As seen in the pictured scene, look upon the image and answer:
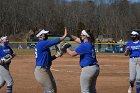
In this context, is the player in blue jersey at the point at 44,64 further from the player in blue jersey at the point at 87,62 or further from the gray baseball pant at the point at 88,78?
the gray baseball pant at the point at 88,78

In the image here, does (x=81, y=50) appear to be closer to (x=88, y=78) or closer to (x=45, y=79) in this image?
(x=88, y=78)

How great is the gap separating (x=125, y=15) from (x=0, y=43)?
96.5 m

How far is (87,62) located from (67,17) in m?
92.8

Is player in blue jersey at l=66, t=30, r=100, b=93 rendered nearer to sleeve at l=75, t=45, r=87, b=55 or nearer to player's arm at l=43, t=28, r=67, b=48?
sleeve at l=75, t=45, r=87, b=55

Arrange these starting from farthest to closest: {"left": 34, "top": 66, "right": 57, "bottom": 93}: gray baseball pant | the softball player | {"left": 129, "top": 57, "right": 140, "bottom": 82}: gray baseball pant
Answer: {"left": 129, "top": 57, "right": 140, "bottom": 82}: gray baseball pant < the softball player < {"left": 34, "top": 66, "right": 57, "bottom": 93}: gray baseball pant

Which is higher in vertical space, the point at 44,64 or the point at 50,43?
the point at 50,43

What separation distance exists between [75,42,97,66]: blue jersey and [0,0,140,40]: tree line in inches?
3211

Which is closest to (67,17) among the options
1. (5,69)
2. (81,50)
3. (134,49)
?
(134,49)

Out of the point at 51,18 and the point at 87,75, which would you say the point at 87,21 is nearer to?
the point at 51,18

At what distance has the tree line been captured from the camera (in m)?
98.4

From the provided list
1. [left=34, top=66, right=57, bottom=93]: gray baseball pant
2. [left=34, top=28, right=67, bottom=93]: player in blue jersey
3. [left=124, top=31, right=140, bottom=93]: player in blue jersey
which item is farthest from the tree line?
[left=34, top=66, right=57, bottom=93]: gray baseball pant

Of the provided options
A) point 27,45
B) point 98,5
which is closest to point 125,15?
point 98,5

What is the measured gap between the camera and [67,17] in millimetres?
103562

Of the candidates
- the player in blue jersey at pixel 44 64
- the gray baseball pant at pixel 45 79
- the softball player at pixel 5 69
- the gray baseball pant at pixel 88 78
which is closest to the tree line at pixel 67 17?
the softball player at pixel 5 69
